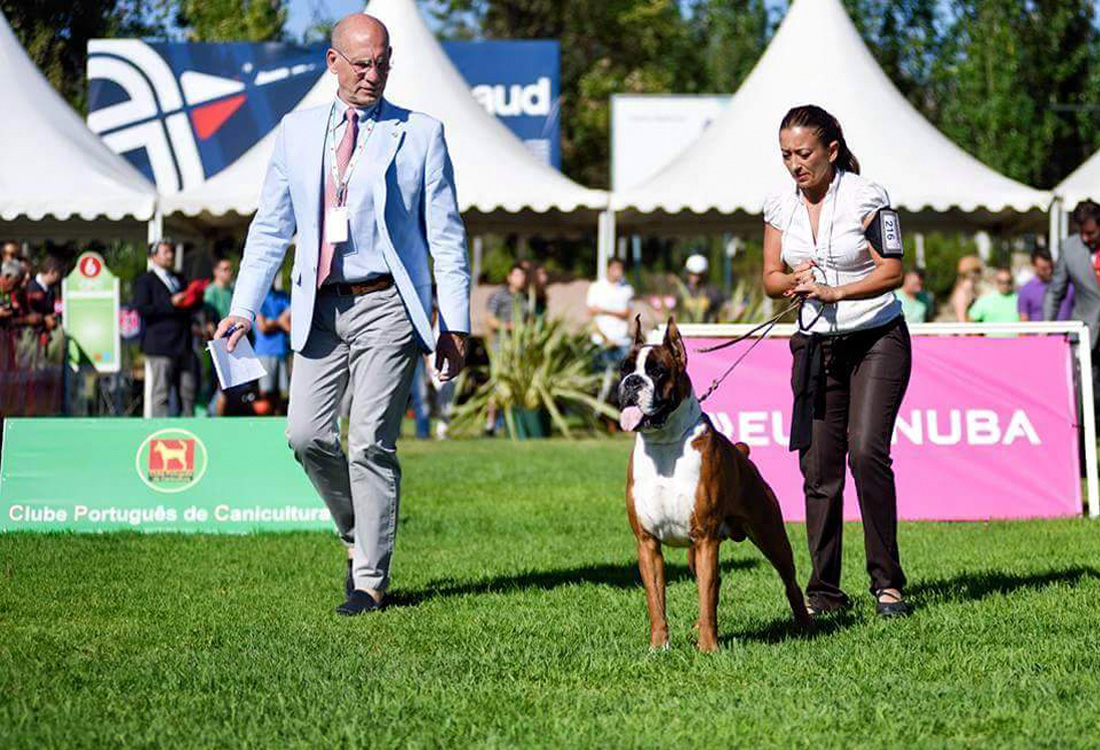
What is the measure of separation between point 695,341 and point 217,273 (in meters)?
8.67

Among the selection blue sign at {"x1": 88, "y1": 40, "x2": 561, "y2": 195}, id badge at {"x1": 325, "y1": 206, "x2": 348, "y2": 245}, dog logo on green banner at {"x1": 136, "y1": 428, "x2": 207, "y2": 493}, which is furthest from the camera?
blue sign at {"x1": 88, "y1": 40, "x2": 561, "y2": 195}

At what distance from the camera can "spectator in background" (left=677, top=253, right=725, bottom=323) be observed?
695 inches

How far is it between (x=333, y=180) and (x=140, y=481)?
3414 mm

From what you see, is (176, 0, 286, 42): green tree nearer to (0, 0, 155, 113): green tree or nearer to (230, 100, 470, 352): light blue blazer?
(0, 0, 155, 113): green tree

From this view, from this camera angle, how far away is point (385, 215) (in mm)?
6246

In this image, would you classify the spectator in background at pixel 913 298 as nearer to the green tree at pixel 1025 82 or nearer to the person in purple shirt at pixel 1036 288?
the person in purple shirt at pixel 1036 288

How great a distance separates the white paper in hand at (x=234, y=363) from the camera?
621 cm

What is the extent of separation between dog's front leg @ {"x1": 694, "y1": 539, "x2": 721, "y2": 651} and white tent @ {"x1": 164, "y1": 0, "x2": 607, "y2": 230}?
38.9 ft

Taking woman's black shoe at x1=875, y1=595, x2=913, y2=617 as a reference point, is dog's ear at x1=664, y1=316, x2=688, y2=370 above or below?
above

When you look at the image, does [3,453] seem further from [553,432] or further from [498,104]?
[498,104]

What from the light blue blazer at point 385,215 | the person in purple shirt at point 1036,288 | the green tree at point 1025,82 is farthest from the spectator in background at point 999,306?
the green tree at point 1025,82

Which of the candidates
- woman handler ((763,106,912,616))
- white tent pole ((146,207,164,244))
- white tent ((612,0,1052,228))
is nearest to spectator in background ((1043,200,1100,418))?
white tent ((612,0,1052,228))

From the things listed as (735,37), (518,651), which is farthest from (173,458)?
(735,37)

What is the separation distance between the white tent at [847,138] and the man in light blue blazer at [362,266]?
10.9 m
